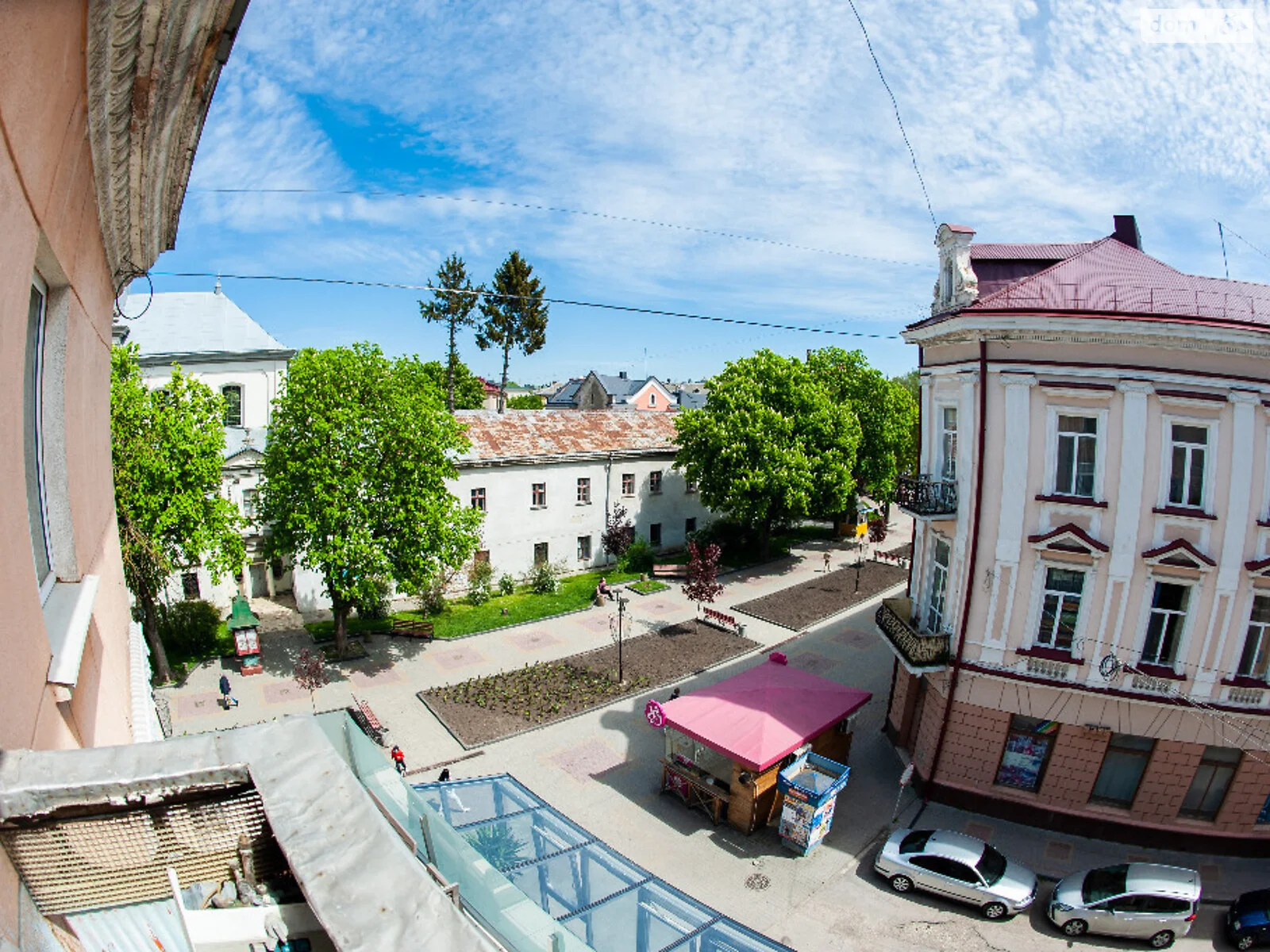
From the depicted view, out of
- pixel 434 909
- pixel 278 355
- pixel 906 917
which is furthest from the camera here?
pixel 278 355

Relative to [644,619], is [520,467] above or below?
above

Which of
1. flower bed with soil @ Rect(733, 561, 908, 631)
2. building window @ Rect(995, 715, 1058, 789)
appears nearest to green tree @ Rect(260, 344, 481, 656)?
flower bed with soil @ Rect(733, 561, 908, 631)

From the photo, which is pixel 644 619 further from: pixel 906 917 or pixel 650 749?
pixel 906 917

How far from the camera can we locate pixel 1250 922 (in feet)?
40.8

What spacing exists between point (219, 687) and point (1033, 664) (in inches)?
832

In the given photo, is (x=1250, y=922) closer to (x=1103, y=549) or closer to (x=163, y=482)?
(x=1103, y=549)

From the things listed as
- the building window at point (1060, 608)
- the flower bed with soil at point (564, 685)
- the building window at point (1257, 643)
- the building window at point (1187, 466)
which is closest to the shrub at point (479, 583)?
the flower bed with soil at point (564, 685)

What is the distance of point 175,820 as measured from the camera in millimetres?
2789

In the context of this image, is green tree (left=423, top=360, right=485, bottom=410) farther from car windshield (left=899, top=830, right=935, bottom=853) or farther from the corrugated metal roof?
car windshield (left=899, top=830, right=935, bottom=853)

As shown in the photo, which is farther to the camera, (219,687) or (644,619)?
(644,619)

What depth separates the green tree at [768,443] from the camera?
3173cm

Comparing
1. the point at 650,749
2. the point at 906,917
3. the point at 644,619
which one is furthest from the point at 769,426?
the point at 906,917

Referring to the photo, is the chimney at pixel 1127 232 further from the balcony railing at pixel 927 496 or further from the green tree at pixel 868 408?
the green tree at pixel 868 408

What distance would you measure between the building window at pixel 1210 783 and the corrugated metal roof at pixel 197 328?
3374 cm
